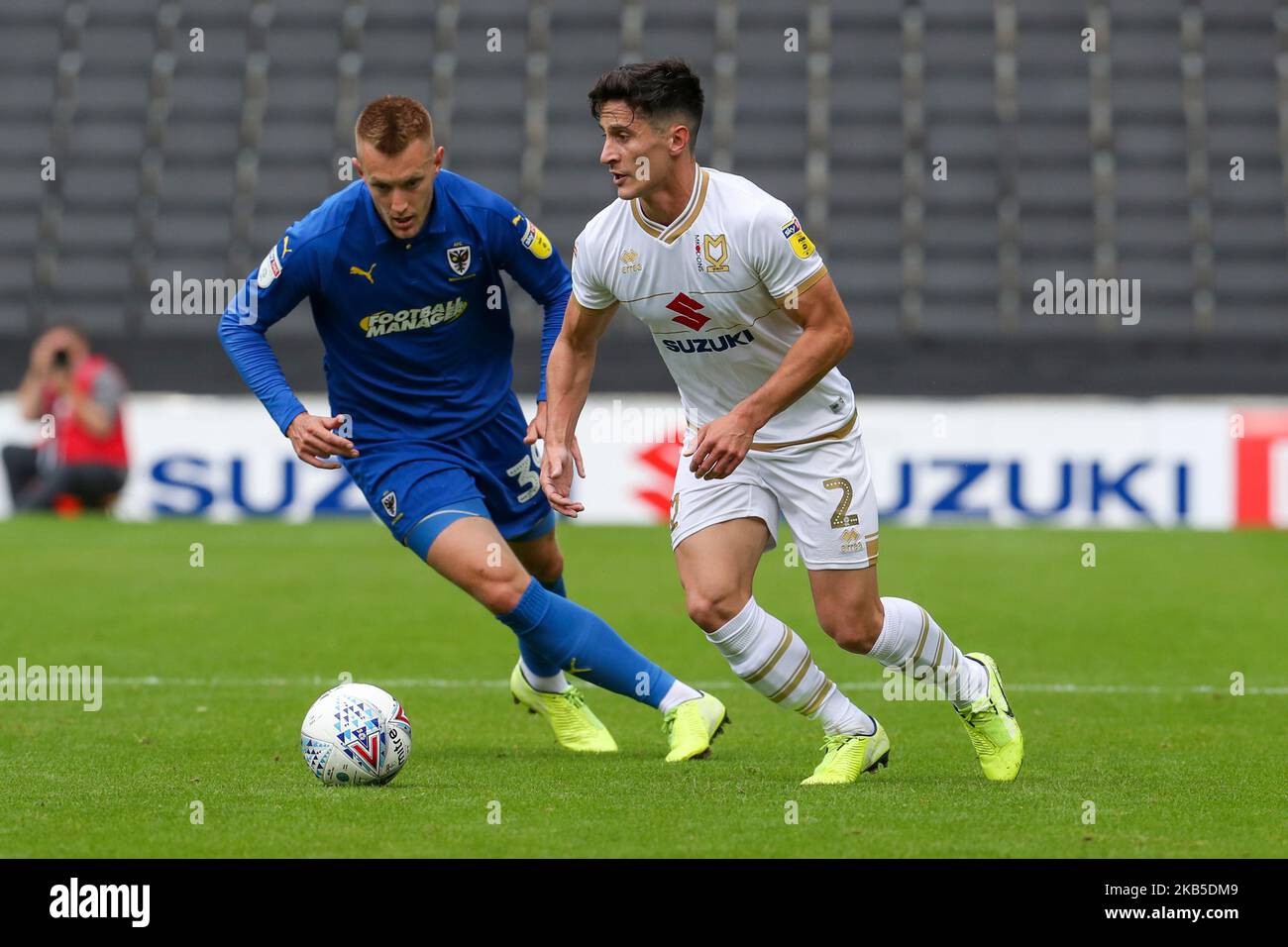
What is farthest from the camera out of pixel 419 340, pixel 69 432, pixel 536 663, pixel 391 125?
pixel 69 432

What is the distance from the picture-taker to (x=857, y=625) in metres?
5.95

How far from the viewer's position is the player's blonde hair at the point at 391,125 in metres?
6.12

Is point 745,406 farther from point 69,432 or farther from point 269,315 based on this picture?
point 69,432

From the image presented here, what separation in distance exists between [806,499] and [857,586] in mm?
315

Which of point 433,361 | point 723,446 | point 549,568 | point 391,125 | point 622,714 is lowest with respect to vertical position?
point 622,714

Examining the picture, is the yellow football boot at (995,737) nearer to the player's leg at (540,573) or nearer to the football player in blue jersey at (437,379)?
the football player in blue jersey at (437,379)

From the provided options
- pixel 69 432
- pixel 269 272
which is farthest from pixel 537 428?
pixel 69 432

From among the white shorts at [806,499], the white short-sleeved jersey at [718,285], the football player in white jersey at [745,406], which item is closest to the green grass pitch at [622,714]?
the football player in white jersey at [745,406]

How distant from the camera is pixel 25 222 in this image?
65.7 ft

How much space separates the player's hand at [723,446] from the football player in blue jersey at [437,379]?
1.02 m

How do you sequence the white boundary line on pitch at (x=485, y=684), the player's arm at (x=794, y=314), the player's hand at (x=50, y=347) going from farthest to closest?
the player's hand at (x=50, y=347)
the white boundary line on pitch at (x=485, y=684)
the player's arm at (x=794, y=314)

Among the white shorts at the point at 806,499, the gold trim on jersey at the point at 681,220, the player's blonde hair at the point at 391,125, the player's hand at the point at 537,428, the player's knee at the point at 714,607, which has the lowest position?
the player's knee at the point at 714,607

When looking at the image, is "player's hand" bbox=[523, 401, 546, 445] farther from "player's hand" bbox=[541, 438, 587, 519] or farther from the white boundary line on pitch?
the white boundary line on pitch
